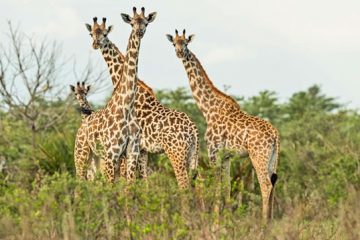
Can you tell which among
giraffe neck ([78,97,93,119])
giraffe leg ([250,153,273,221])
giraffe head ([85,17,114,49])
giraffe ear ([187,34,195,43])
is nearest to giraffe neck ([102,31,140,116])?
giraffe head ([85,17,114,49])

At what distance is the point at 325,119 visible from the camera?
1130 inches

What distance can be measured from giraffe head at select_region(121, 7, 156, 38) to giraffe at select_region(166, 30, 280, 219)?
5.47ft

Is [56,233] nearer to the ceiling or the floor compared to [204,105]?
nearer to the floor

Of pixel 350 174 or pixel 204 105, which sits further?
pixel 350 174

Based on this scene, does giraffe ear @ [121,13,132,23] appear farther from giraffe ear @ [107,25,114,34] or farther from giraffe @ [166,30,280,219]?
giraffe @ [166,30,280,219]

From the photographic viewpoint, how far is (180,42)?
13.4 m

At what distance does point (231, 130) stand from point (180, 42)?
1.50 meters

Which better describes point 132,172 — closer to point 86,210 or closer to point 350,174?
point 86,210

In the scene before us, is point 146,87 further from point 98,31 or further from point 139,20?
point 139,20

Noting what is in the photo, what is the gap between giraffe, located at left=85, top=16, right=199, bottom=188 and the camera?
12.8 meters

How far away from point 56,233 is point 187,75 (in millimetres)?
5866

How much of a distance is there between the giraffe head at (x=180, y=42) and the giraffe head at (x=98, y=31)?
1.00m

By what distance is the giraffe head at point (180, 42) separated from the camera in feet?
43.8

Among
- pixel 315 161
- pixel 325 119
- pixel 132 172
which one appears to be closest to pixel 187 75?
pixel 132 172
